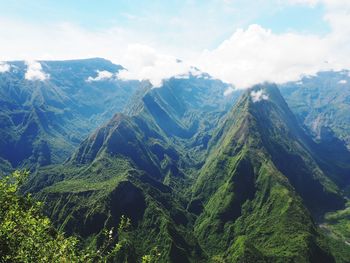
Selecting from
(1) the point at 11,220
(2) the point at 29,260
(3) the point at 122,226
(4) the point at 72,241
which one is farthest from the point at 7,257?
(3) the point at 122,226

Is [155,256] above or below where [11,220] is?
below

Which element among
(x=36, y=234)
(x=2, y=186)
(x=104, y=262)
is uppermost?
(x=2, y=186)

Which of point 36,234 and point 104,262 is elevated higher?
point 36,234

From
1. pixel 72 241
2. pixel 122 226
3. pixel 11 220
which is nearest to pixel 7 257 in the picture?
pixel 11 220

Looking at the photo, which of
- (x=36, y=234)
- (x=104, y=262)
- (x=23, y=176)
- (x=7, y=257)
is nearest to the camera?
(x=7, y=257)

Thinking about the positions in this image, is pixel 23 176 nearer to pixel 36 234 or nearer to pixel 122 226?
pixel 36 234

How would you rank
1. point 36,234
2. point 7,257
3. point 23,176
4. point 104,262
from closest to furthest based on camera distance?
1. point 7,257
2. point 36,234
3. point 104,262
4. point 23,176

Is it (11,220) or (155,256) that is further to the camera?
(155,256)

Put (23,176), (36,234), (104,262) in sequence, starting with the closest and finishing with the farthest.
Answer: (36,234) < (104,262) < (23,176)

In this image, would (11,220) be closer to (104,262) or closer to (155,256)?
(104,262)
